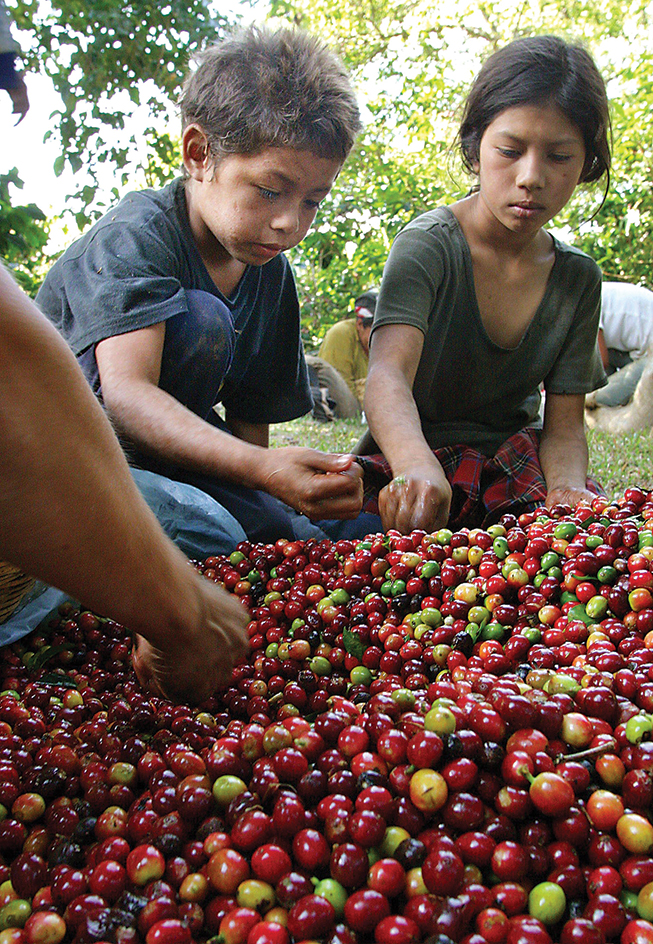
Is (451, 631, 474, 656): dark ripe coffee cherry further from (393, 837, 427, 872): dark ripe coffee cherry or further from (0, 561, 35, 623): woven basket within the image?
(0, 561, 35, 623): woven basket

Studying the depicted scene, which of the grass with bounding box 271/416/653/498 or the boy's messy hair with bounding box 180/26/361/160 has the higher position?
the boy's messy hair with bounding box 180/26/361/160

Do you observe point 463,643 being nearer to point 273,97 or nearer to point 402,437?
point 402,437

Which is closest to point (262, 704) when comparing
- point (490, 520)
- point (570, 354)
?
point (490, 520)

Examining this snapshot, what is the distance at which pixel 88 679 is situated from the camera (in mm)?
1628

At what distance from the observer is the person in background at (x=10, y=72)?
0.74 meters

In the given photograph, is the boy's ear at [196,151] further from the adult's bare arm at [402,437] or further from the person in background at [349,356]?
the person in background at [349,356]

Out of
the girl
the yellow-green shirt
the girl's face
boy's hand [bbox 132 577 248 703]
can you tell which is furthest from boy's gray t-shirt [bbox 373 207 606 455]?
the yellow-green shirt

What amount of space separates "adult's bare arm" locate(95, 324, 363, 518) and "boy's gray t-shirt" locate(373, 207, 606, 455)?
82cm

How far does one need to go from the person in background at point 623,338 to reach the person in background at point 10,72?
592cm

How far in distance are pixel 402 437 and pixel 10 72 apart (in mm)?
1572

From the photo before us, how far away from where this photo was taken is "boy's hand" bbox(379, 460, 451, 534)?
2.01 metres

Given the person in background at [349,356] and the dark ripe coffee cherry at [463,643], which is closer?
the dark ripe coffee cherry at [463,643]

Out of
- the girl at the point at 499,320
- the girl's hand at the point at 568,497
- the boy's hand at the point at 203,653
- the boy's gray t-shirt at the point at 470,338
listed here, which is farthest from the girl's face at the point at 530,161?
the boy's hand at the point at 203,653

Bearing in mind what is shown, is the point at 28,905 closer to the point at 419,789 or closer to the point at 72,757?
the point at 72,757
